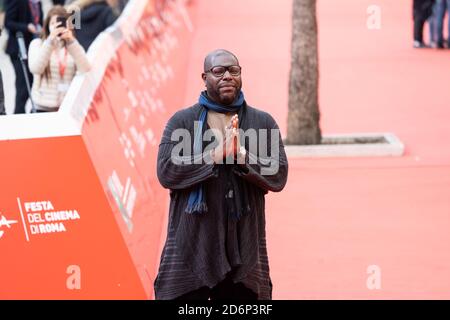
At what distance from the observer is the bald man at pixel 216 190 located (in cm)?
575

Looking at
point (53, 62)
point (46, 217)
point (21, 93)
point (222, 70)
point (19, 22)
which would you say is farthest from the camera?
point (19, 22)

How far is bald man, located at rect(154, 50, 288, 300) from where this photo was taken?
5754 mm

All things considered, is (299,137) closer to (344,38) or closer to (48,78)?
(48,78)

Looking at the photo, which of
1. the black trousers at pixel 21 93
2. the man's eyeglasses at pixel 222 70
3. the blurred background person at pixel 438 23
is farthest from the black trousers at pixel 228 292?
the blurred background person at pixel 438 23

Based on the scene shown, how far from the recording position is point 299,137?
1230cm

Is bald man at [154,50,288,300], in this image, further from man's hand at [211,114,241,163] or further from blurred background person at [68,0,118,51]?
blurred background person at [68,0,118,51]

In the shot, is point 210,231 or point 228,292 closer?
point 210,231

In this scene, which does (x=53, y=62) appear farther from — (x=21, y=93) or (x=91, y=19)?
(x=91, y=19)

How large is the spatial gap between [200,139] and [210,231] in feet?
1.58

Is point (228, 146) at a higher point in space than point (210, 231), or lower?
higher

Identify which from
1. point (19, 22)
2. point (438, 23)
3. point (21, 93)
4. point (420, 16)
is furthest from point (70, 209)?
point (438, 23)

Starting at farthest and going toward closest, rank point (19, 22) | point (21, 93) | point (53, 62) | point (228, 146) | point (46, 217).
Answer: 1. point (19, 22)
2. point (21, 93)
3. point (53, 62)
4. point (46, 217)
5. point (228, 146)

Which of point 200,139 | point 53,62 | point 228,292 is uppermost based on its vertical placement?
point 200,139

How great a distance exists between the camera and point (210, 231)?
19.1ft
